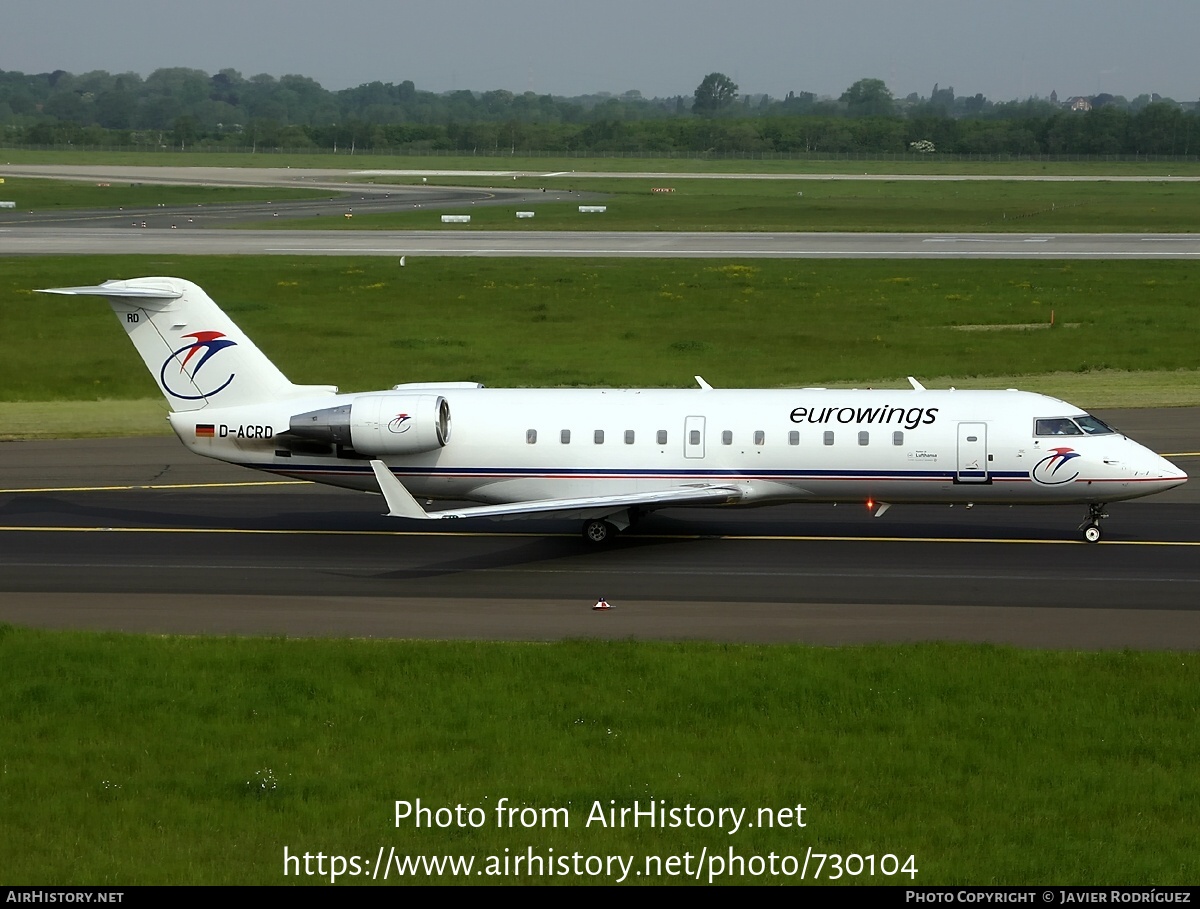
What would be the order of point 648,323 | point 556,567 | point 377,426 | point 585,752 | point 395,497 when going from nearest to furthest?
point 585,752
point 395,497
point 556,567
point 377,426
point 648,323

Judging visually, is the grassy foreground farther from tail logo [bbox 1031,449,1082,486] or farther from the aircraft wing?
tail logo [bbox 1031,449,1082,486]

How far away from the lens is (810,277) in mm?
75438

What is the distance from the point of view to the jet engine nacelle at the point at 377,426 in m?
29.2

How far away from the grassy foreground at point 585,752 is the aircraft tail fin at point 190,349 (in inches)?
350

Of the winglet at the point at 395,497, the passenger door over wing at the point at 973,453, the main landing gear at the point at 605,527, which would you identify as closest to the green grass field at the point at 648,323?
the passenger door over wing at the point at 973,453

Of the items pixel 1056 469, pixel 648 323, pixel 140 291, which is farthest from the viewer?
pixel 648 323

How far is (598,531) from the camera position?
97.8ft

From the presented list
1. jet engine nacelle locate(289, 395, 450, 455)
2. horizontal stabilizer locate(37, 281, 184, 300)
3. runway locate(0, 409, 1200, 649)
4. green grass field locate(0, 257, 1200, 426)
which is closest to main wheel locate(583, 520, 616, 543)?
runway locate(0, 409, 1200, 649)

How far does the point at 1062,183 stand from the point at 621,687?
5959 inches

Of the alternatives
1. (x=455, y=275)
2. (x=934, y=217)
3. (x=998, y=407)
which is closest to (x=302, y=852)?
(x=998, y=407)

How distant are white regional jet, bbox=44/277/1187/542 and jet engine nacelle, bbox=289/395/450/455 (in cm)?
3

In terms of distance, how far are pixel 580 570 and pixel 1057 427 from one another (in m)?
9.68

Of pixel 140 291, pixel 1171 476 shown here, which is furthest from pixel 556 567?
pixel 1171 476

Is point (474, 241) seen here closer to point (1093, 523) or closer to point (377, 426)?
point (377, 426)
